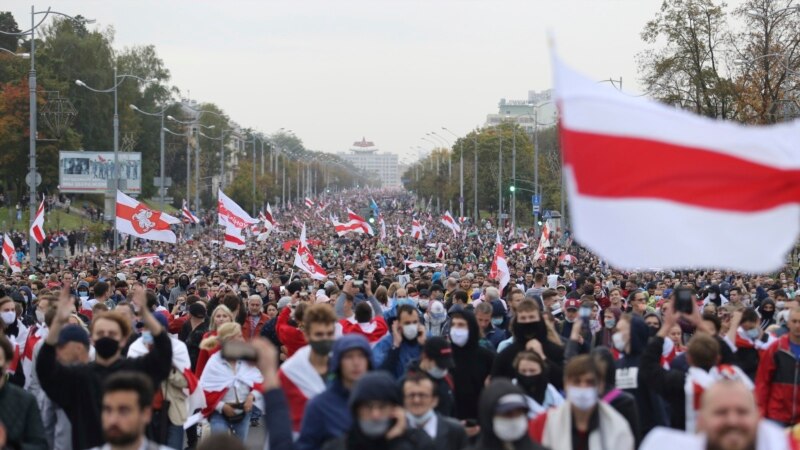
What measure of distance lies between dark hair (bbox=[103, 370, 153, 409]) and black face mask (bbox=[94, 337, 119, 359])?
5.83 feet

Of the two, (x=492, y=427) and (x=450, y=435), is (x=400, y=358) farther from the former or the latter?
(x=492, y=427)

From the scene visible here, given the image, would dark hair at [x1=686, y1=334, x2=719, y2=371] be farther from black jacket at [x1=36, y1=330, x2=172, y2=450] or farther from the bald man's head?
the bald man's head

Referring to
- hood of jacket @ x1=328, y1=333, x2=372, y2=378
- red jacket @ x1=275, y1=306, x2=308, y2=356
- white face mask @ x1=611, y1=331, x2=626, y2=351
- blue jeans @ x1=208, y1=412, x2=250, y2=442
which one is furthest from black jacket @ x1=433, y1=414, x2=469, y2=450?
red jacket @ x1=275, y1=306, x2=308, y2=356

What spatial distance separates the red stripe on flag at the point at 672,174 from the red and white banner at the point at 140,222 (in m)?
26.4

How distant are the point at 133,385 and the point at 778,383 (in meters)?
5.03

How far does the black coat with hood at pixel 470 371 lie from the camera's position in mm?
9859

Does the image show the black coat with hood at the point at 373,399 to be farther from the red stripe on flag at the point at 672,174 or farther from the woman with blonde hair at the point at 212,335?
the woman with blonde hair at the point at 212,335

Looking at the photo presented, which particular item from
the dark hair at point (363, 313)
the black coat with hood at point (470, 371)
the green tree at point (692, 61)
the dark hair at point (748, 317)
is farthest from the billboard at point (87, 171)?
the black coat with hood at point (470, 371)

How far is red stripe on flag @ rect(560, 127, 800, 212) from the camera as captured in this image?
5.99 meters

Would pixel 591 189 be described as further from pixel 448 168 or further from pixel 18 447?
pixel 448 168

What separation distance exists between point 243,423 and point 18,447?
400 centimetres

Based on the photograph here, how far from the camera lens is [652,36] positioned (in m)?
53.6

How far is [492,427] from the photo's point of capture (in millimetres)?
6531

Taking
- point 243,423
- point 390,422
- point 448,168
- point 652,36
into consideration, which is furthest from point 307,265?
point 448,168
